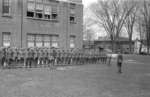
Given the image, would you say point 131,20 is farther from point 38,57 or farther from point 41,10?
point 38,57

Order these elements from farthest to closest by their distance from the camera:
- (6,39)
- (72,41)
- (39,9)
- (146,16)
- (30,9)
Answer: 1. (146,16)
2. (72,41)
3. (39,9)
4. (30,9)
5. (6,39)

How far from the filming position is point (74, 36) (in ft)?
88.7

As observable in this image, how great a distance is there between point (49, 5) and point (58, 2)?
130cm

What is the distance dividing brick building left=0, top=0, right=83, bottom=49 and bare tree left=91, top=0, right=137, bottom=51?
34398 mm

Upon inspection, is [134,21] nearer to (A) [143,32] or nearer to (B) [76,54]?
(A) [143,32]

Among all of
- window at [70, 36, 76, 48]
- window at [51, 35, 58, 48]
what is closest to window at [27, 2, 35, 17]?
window at [51, 35, 58, 48]

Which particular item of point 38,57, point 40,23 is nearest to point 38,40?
point 40,23

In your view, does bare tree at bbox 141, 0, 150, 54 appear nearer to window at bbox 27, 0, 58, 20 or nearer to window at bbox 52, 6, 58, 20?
window at bbox 52, 6, 58, 20

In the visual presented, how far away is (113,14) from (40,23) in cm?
4059

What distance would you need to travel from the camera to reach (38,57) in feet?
59.7

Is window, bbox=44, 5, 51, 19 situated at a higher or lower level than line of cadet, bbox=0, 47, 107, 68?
higher

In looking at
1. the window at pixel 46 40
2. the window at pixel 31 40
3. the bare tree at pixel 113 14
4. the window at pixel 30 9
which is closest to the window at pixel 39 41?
the window at pixel 31 40

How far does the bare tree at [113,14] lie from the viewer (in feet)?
195

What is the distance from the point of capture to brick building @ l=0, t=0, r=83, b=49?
22.5 metres
